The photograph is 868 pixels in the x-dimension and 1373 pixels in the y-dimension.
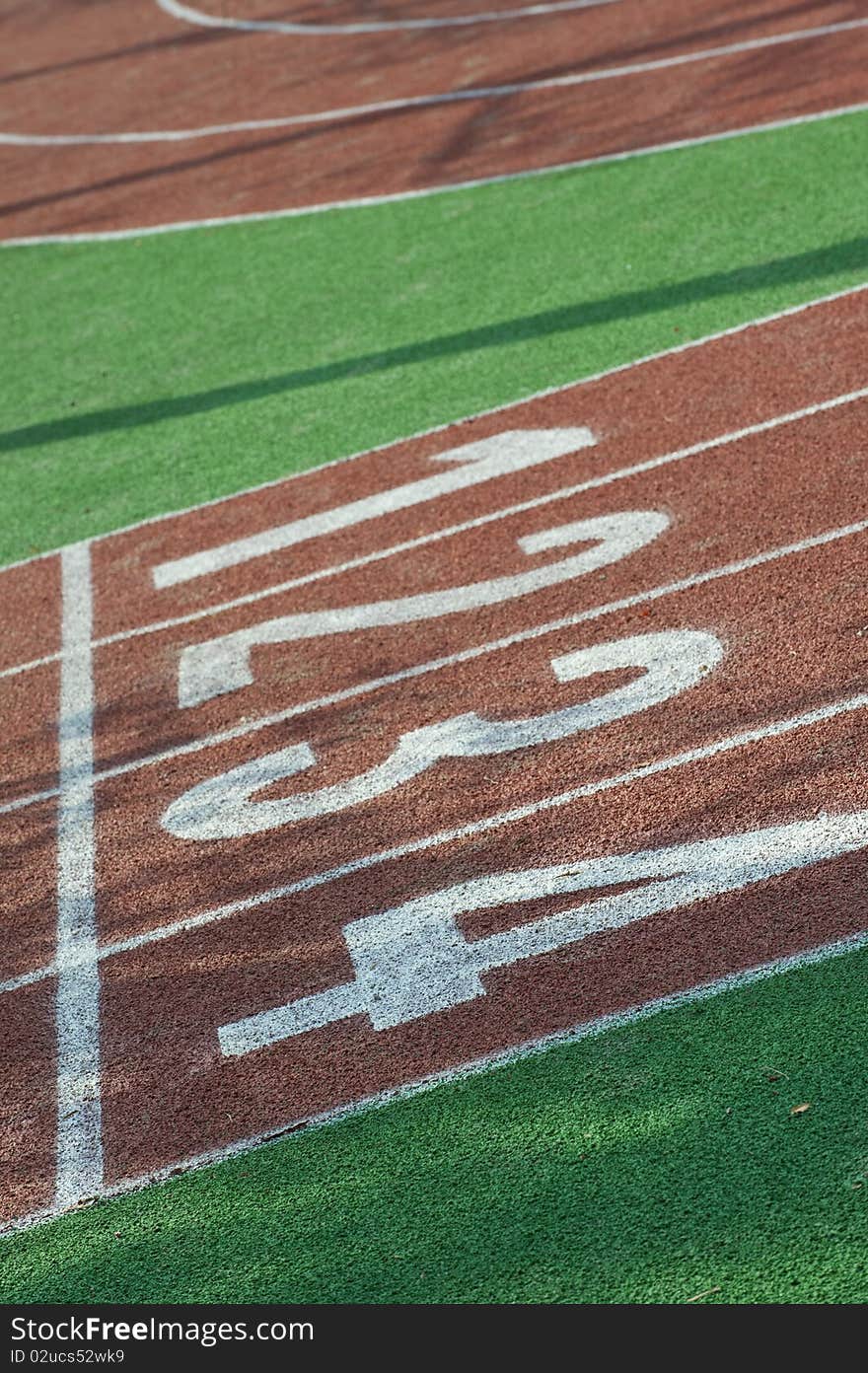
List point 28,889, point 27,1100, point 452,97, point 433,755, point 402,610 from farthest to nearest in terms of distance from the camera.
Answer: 1. point 452,97
2. point 402,610
3. point 433,755
4. point 28,889
5. point 27,1100

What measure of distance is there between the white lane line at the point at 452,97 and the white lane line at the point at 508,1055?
12838 mm

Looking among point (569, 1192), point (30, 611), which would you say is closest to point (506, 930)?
point (569, 1192)

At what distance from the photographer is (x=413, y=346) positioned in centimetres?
1211

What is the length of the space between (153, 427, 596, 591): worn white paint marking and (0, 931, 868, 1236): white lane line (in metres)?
4.71

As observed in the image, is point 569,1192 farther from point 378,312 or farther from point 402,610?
point 378,312

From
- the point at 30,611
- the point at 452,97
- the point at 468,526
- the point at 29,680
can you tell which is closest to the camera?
the point at 29,680

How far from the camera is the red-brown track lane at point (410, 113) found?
15.3 m

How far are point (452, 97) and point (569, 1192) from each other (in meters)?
14.6

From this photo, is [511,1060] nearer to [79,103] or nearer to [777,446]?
[777,446]

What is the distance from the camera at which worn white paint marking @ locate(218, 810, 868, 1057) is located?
6.27m

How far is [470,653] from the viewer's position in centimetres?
838

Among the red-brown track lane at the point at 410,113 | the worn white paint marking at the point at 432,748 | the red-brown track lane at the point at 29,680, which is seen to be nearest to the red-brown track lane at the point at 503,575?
the red-brown track lane at the point at 29,680

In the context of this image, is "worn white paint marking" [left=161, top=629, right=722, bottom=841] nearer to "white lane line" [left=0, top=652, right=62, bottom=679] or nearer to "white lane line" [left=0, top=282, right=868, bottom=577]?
"white lane line" [left=0, top=652, right=62, bottom=679]

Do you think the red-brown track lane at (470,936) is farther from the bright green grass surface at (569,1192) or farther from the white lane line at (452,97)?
the white lane line at (452,97)
